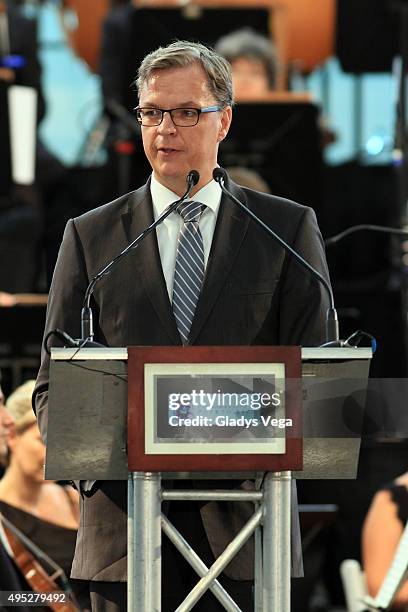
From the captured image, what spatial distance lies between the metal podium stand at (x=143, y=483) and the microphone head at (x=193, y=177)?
543 mm

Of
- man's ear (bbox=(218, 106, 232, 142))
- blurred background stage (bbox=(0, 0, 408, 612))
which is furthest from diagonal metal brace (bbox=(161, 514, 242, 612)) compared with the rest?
blurred background stage (bbox=(0, 0, 408, 612))

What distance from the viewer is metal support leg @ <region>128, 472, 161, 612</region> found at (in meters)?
2.76

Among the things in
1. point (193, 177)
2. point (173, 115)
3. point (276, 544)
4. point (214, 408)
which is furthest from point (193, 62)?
point (276, 544)

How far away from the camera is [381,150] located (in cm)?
806

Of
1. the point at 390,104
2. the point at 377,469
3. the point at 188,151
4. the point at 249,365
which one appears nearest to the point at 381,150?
the point at 390,104

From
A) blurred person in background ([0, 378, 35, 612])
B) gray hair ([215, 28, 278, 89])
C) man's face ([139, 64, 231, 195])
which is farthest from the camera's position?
gray hair ([215, 28, 278, 89])

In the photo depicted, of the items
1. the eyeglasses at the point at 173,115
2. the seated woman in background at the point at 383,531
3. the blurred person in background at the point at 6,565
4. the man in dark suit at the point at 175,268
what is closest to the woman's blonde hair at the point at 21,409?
the blurred person in background at the point at 6,565

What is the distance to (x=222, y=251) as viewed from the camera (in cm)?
325

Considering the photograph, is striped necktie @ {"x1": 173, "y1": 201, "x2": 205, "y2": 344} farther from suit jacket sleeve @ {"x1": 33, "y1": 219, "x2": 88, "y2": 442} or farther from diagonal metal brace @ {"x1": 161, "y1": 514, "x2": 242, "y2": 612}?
diagonal metal brace @ {"x1": 161, "y1": 514, "x2": 242, "y2": 612}

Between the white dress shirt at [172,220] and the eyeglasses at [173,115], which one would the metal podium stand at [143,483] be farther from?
the eyeglasses at [173,115]

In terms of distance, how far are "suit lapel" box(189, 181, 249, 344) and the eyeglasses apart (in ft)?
0.65

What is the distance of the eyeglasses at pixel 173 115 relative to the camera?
3.21m

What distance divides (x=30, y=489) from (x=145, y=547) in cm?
223

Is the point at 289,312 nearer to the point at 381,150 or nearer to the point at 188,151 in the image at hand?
the point at 188,151
